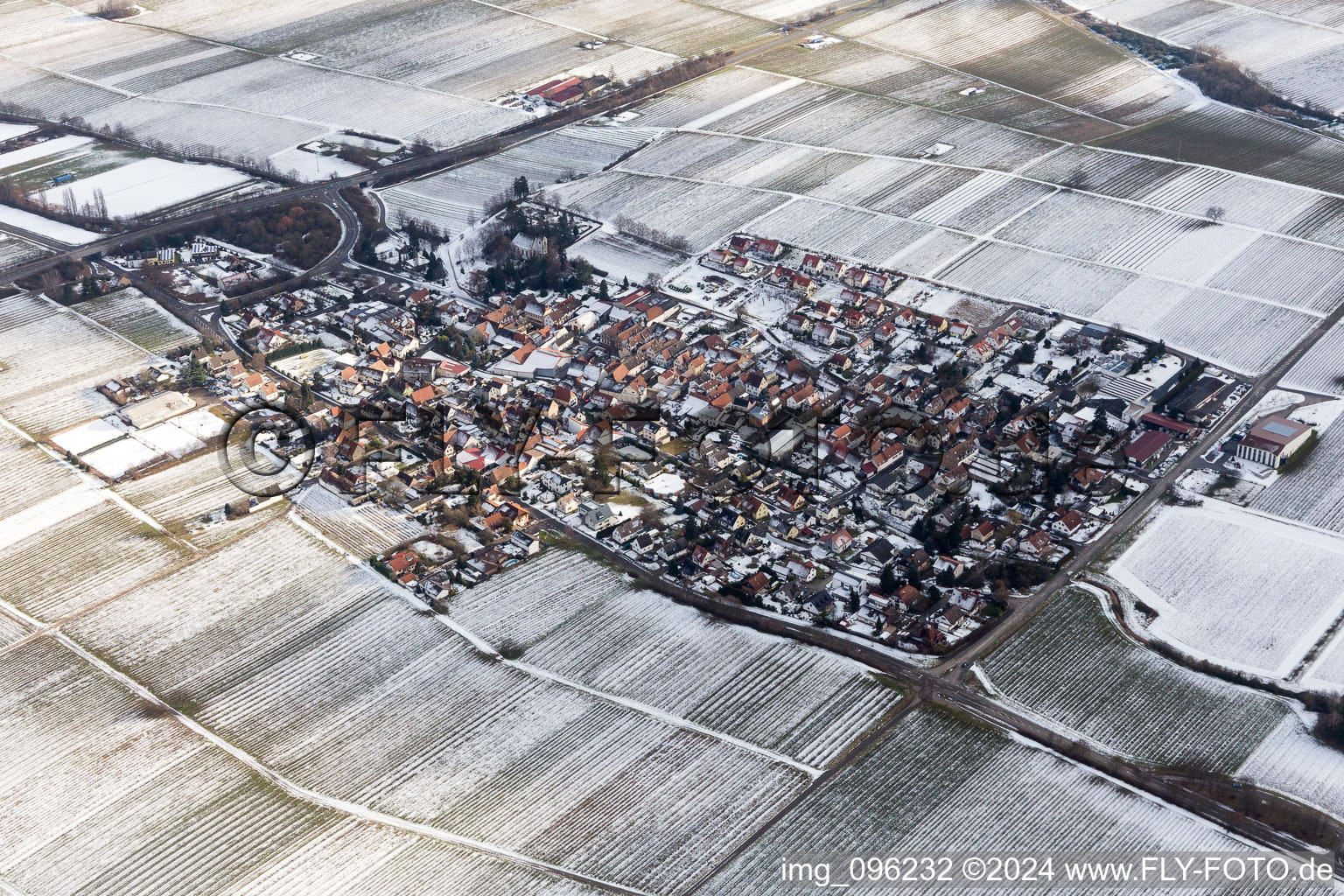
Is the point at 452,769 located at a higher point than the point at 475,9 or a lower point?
lower

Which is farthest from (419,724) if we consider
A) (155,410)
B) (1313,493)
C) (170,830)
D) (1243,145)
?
(1243,145)

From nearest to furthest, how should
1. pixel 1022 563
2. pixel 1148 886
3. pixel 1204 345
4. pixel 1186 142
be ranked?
pixel 1148 886, pixel 1022 563, pixel 1204 345, pixel 1186 142

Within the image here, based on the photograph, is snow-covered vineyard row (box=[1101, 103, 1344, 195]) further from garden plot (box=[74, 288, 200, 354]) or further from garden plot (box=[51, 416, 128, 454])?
garden plot (box=[51, 416, 128, 454])

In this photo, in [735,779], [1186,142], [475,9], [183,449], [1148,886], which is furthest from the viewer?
[475,9]

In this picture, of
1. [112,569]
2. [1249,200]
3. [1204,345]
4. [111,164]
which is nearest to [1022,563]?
[1204,345]

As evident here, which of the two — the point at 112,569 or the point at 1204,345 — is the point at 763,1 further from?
the point at 112,569

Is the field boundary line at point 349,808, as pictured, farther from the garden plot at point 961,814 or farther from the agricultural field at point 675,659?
the agricultural field at point 675,659

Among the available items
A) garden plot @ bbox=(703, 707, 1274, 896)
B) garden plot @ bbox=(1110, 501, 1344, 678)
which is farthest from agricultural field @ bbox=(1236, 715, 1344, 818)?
garden plot @ bbox=(1110, 501, 1344, 678)

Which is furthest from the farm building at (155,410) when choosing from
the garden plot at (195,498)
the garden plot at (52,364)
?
the garden plot at (195,498)
